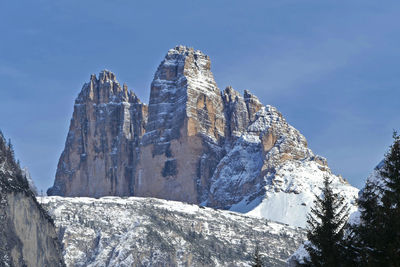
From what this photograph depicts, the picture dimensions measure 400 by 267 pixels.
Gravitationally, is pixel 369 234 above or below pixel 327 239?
below

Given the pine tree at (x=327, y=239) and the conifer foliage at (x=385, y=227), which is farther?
the pine tree at (x=327, y=239)

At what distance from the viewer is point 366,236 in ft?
160

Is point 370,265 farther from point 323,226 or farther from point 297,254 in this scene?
point 297,254

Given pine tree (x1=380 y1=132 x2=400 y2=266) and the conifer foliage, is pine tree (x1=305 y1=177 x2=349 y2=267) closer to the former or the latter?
the conifer foliage

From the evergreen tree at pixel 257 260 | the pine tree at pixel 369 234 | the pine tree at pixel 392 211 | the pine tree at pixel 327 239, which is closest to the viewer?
the pine tree at pixel 392 211

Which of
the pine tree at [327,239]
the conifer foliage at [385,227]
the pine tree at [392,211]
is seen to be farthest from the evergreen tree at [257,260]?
the pine tree at [392,211]

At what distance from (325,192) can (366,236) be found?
10096 mm

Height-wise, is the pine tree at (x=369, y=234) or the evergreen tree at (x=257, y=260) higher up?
the evergreen tree at (x=257, y=260)

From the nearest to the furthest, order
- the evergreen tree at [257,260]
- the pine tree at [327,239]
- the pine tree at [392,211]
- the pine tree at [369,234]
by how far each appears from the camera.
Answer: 1. the pine tree at [392,211]
2. the pine tree at [369,234]
3. the pine tree at [327,239]
4. the evergreen tree at [257,260]

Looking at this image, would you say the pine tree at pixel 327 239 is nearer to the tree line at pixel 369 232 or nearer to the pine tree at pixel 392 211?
the tree line at pixel 369 232

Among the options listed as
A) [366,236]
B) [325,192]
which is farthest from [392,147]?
[325,192]

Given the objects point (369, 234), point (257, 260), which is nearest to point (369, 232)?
point (369, 234)

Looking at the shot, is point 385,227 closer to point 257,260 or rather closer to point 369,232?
point 369,232

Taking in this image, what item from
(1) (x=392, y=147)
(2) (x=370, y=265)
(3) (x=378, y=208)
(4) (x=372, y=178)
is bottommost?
(2) (x=370, y=265)
